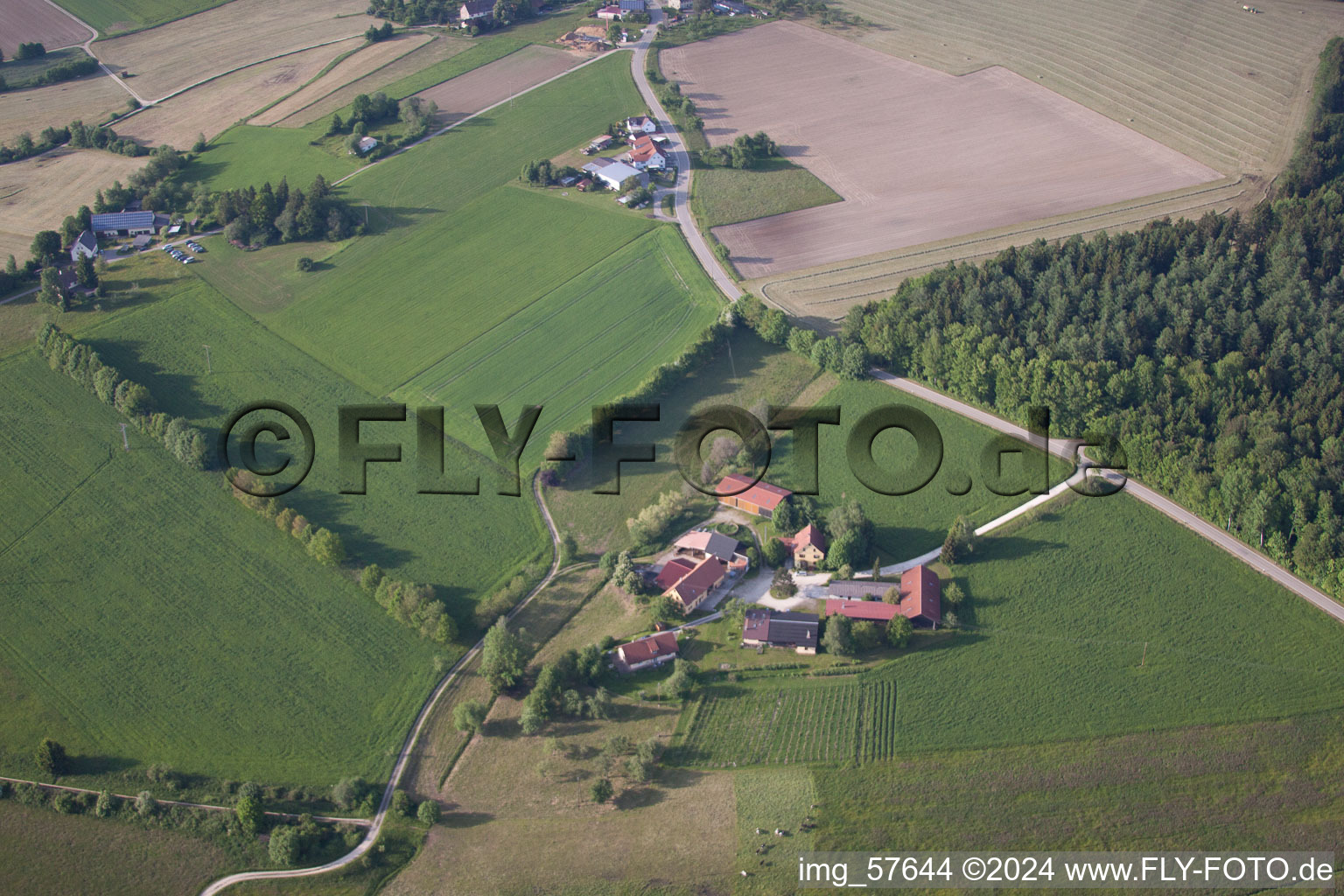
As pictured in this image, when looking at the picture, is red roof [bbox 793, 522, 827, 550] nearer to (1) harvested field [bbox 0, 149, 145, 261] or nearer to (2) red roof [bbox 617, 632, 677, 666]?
(2) red roof [bbox 617, 632, 677, 666]

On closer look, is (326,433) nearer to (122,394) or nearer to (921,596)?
(122,394)

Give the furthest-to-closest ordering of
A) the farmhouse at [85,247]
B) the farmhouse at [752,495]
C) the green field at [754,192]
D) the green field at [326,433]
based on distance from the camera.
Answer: the green field at [754,192], the farmhouse at [85,247], the farmhouse at [752,495], the green field at [326,433]

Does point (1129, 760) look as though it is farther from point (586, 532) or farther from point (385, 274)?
point (385, 274)

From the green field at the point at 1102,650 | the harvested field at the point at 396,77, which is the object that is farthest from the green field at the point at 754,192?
the green field at the point at 1102,650

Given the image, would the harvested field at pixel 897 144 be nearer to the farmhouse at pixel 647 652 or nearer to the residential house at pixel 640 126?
the residential house at pixel 640 126

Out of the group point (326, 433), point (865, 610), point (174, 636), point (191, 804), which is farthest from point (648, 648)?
point (326, 433)

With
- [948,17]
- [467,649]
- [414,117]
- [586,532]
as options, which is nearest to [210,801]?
[467,649]
